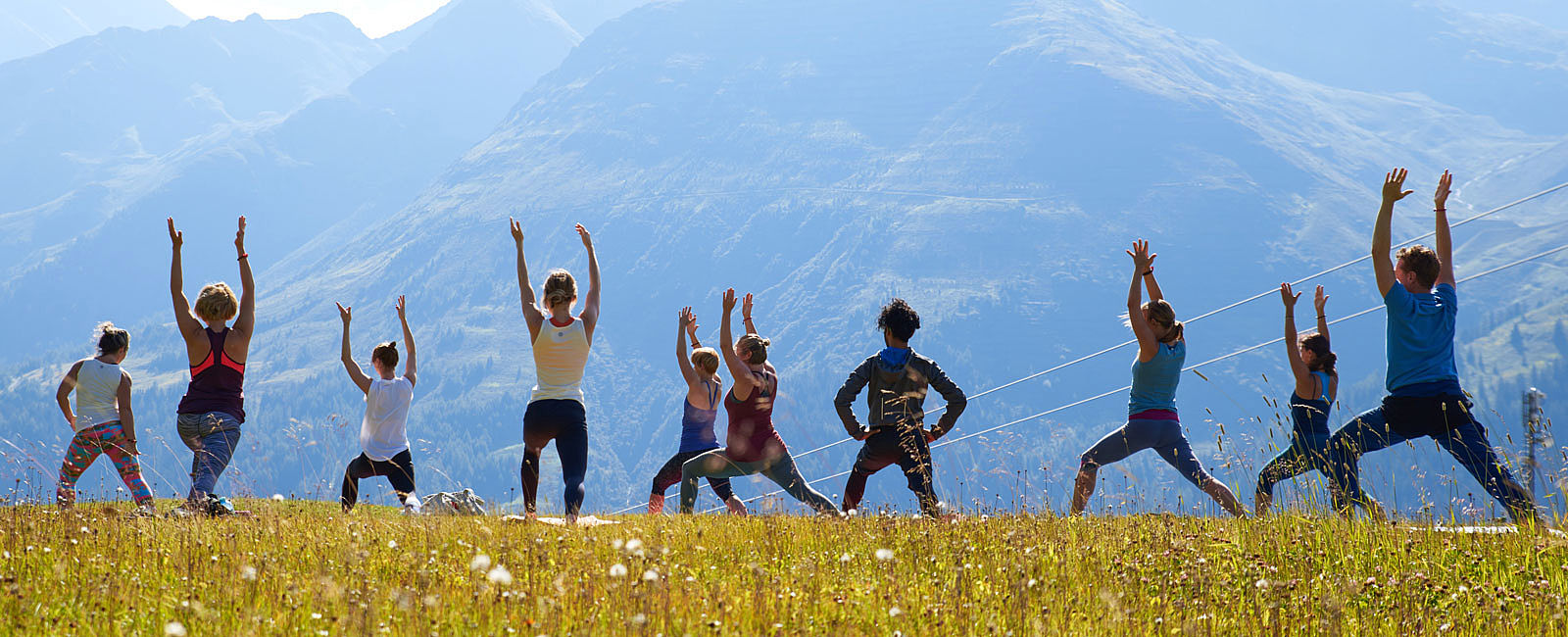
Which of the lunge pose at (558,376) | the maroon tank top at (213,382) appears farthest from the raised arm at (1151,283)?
the maroon tank top at (213,382)

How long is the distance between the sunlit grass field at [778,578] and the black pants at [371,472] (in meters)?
3.23

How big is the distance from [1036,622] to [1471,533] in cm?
321

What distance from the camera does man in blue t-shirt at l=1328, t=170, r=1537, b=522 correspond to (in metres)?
7.25

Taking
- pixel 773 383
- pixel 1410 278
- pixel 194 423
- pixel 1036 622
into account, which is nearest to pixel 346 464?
pixel 194 423

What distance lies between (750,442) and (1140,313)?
322 cm

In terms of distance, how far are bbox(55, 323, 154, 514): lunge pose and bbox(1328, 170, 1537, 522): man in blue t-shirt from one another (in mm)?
8708

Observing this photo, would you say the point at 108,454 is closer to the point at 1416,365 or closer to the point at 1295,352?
the point at 1295,352

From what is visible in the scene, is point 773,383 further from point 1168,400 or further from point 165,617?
point 165,617

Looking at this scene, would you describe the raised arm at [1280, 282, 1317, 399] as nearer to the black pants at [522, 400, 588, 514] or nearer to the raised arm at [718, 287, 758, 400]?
the raised arm at [718, 287, 758, 400]

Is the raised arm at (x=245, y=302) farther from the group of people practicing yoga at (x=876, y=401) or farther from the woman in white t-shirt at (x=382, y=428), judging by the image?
the woman in white t-shirt at (x=382, y=428)

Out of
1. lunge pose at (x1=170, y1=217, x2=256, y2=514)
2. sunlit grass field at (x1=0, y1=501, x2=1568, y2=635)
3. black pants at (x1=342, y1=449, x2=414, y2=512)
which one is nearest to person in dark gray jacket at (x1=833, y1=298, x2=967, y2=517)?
sunlit grass field at (x1=0, y1=501, x2=1568, y2=635)

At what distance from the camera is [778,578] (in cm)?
509

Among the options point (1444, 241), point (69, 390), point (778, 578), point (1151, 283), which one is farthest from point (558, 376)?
point (1444, 241)

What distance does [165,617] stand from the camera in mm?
4430
